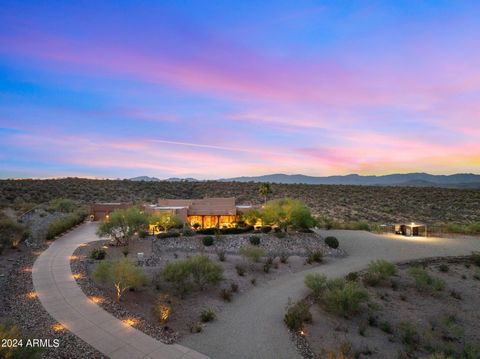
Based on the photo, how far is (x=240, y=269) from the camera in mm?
20859

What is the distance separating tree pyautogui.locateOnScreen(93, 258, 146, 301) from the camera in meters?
15.6

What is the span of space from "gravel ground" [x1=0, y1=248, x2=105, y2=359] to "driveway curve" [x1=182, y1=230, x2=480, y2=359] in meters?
3.87

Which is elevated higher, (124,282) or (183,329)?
(124,282)

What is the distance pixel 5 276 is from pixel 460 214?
193 feet

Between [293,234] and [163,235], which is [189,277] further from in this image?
[293,234]

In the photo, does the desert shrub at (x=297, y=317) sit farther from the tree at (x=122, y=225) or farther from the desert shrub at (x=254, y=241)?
the tree at (x=122, y=225)

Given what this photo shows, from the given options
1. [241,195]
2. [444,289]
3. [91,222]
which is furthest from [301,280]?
[241,195]

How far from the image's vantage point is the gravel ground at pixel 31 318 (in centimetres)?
1052

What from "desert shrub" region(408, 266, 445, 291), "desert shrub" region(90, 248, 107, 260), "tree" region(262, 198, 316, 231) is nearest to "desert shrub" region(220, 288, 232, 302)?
"desert shrub" region(90, 248, 107, 260)

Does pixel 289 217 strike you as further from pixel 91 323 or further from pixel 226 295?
pixel 91 323

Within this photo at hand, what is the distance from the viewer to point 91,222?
3775 cm

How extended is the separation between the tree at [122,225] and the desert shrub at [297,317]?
52.8ft

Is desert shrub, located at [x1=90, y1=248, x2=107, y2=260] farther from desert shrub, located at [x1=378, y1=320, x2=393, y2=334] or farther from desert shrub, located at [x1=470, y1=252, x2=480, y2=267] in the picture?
desert shrub, located at [x1=470, y1=252, x2=480, y2=267]

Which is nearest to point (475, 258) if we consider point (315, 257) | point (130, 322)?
point (315, 257)
